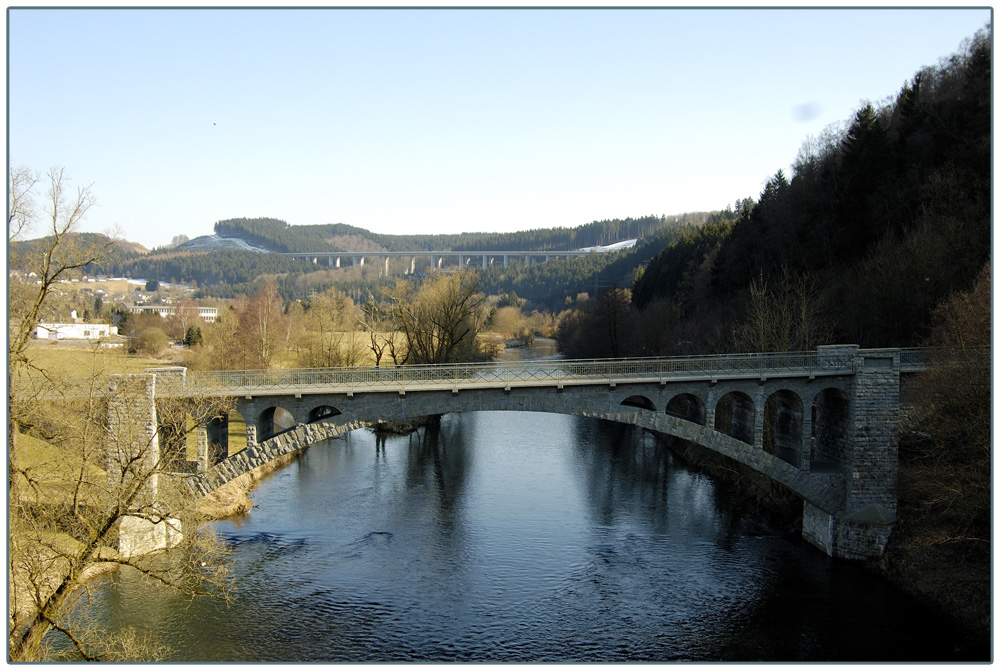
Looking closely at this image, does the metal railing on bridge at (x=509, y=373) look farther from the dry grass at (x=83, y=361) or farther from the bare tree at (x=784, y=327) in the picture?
the bare tree at (x=784, y=327)

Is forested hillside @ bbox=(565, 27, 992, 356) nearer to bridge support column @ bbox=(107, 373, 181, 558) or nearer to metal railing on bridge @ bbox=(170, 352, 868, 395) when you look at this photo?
metal railing on bridge @ bbox=(170, 352, 868, 395)

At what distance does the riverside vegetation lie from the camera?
16312mm

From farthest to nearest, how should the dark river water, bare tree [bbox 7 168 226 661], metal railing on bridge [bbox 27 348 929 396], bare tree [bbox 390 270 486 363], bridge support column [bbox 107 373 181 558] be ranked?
bare tree [bbox 390 270 486 363] → metal railing on bridge [bbox 27 348 929 396] → bridge support column [bbox 107 373 181 558] → the dark river water → bare tree [bbox 7 168 226 661]

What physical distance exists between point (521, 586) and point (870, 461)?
13.5 metres

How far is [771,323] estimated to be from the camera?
37.4m

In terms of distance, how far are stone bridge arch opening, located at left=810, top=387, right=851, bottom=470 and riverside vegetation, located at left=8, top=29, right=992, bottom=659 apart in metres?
2.23

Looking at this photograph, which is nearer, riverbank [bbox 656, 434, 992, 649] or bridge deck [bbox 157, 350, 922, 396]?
riverbank [bbox 656, 434, 992, 649]

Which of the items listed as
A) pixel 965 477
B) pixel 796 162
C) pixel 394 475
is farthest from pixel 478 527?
pixel 796 162

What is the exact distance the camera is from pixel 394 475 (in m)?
38.0

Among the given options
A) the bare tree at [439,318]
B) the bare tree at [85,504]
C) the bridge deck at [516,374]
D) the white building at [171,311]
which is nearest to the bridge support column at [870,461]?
the bridge deck at [516,374]

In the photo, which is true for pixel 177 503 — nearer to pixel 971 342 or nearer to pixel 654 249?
pixel 971 342

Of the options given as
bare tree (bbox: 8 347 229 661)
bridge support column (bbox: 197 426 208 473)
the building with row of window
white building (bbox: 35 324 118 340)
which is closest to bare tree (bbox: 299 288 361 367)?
white building (bbox: 35 324 118 340)

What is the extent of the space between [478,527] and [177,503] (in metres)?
10.9

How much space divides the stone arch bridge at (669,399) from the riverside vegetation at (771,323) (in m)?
1.37
